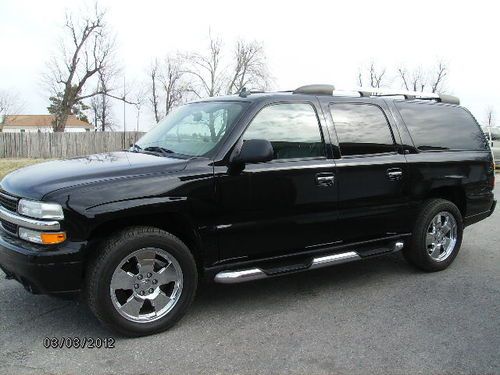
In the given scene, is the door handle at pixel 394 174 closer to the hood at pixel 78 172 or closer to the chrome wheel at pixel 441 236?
the chrome wheel at pixel 441 236

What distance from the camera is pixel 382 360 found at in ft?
11.2

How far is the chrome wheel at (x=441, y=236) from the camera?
5.42m

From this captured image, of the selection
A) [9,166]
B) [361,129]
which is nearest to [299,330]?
[361,129]

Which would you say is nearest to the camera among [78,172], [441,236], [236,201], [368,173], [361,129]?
[78,172]

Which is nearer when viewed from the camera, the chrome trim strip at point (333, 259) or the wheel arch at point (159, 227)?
the wheel arch at point (159, 227)

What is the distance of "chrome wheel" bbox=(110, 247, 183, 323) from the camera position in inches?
144

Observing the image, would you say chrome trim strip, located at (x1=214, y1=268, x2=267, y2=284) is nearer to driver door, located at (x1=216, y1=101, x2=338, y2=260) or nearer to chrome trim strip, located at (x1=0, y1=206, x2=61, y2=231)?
driver door, located at (x1=216, y1=101, x2=338, y2=260)

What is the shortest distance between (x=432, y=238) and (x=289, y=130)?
Result: 7.10 ft

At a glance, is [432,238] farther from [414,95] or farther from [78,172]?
[78,172]

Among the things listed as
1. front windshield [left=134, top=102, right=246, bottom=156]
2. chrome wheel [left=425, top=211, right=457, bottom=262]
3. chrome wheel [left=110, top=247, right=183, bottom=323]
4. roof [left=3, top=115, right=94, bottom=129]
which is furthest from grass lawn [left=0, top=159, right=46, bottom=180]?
roof [left=3, top=115, right=94, bottom=129]

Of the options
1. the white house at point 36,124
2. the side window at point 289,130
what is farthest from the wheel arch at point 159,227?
the white house at point 36,124

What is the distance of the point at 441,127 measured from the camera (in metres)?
5.59

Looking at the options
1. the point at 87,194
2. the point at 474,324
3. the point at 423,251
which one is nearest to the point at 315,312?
the point at 474,324

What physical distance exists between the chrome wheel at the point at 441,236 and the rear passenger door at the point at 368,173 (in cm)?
44
